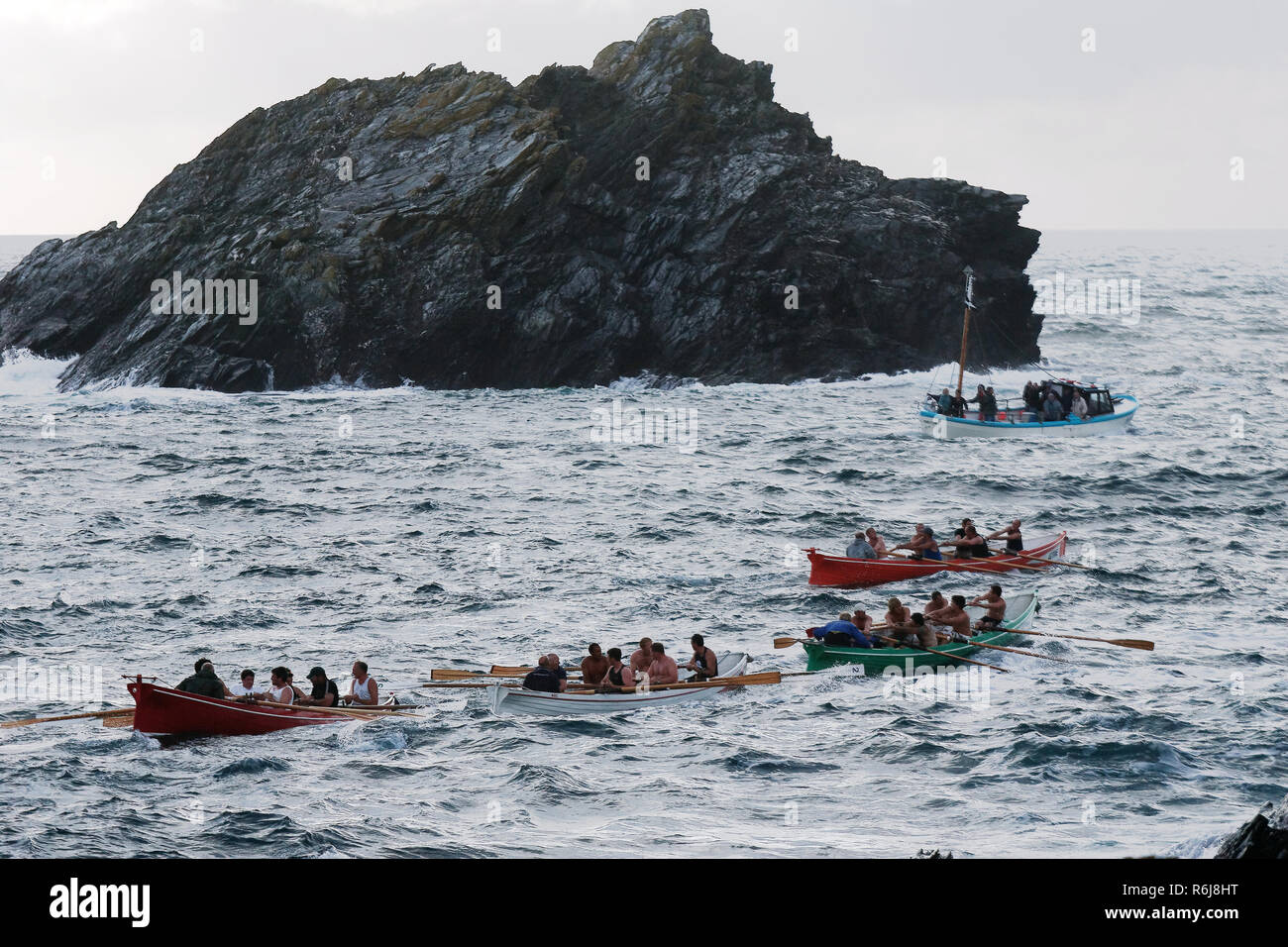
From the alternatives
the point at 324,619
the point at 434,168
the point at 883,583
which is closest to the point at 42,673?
the point at 324,619

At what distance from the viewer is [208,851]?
1714cm

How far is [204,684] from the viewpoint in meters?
21.7

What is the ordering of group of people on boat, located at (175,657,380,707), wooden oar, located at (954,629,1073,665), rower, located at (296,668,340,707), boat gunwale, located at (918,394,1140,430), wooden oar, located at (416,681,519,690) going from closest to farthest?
group of people on boat, located at (175,657,380,707) → rower, located at (296,668,340,707) → wooden oar, located at (416,681,519,690) → wooden oar, located at (954,629,1073,665) → boat gunwale, located at (918,394,1140,430)

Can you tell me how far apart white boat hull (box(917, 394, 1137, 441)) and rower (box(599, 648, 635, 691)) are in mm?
34264

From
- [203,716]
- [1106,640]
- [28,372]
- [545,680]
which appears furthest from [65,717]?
[28,372]

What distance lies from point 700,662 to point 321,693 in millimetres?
6817

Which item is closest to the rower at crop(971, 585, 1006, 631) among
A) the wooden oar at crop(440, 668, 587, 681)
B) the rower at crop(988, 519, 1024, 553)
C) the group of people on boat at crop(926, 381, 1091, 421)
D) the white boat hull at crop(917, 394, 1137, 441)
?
the rower at crop(988, 519, 1024, 553)

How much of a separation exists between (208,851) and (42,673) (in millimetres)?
10644

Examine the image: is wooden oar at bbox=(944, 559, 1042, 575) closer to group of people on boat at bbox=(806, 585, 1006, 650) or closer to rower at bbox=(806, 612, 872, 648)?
group of people on boat at bbox=(806, 585, 1006, 650)

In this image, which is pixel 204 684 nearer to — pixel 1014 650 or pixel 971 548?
pixel 1014 650

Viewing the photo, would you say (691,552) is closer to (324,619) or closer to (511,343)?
(324,619)

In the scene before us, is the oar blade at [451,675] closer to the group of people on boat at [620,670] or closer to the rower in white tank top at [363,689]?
the group of people on boat at [620,670]

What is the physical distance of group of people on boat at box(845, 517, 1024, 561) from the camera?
32.9m

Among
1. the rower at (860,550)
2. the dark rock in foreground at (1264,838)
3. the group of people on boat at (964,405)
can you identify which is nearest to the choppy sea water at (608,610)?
the rower at (860,550)
